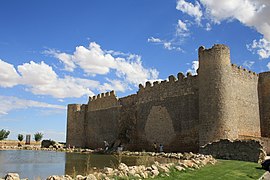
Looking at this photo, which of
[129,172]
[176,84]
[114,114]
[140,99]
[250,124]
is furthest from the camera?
[114,114]

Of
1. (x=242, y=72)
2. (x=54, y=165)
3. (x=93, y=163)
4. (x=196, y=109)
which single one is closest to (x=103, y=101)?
(x=196, y=109)

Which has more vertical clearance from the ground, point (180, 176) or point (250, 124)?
point (250, 124)

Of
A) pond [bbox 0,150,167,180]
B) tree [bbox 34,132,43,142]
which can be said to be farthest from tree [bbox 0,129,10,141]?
pond [bbox 0,150,167,180]

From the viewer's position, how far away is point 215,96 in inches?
773

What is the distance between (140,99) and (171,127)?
187 inches

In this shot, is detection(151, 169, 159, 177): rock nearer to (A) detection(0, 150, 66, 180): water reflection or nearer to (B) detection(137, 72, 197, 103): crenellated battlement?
(A) detection(0, 150, 66, 180): water reflection

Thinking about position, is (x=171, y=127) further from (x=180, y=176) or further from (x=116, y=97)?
(x=180, y=176)

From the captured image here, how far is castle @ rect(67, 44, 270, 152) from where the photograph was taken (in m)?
19.6

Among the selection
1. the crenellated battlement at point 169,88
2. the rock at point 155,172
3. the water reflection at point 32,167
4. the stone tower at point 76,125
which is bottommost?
the water reflection at point 32,167

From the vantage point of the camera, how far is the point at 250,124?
22141 millimetres

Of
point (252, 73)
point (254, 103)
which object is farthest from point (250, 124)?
point (252, 73)

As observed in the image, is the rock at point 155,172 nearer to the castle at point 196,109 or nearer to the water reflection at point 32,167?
the water reflection at point 32,167

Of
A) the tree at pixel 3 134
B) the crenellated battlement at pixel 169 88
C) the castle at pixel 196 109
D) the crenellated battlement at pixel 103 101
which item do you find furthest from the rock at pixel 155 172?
the tree at pixel 3 134

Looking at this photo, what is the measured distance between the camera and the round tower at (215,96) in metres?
19.2
